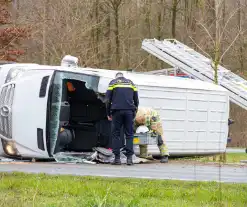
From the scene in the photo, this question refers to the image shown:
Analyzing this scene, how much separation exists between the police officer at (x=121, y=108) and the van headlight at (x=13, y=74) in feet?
6.77

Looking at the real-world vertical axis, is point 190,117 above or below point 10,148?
above

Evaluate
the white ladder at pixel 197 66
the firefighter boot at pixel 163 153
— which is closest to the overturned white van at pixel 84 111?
the firefighter boot at pixel 163 153

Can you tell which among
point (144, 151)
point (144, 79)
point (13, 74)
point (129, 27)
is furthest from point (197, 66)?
point (13, 74)

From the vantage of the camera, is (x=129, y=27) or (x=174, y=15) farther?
(x=174, y=15)

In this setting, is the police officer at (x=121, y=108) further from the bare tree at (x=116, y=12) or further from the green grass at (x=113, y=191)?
the bare tree at (x=116, y=12)

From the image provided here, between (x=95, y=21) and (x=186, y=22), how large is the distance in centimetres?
776

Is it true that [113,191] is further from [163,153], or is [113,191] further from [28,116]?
[163,153]

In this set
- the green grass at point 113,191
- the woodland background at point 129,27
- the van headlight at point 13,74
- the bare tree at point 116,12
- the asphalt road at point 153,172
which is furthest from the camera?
the bare tree at point 116,12

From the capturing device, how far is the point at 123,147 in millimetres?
13484

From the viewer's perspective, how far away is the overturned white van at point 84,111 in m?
13.2

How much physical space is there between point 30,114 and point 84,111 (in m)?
2.27

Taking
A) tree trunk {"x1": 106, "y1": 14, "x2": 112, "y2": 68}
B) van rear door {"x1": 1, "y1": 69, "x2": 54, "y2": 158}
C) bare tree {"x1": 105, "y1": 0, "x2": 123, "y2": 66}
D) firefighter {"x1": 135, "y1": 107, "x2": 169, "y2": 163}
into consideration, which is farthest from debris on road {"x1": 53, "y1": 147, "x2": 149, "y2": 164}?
bare tree {"x1": 105, "y1": 0, "x2": 123, "y2": 66}

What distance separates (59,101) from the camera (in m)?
13.4

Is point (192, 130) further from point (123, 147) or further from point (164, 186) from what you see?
point (164, 186)
